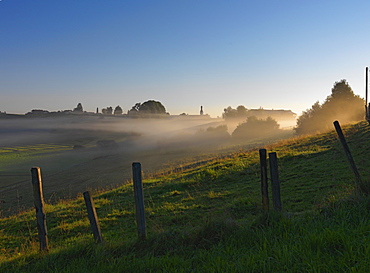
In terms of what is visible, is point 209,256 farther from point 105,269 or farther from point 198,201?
point 198,201

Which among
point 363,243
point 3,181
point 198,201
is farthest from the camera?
point 3,181

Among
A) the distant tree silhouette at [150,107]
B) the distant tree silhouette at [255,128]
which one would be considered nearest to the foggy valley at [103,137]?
the distant tree silhouette at [255,128]

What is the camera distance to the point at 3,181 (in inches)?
1492

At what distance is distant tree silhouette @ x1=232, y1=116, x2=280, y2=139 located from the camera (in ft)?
289

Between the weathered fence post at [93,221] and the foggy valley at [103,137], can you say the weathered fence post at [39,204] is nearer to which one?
the weathered fence post at [93,221]

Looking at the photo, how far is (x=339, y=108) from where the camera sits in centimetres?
4828

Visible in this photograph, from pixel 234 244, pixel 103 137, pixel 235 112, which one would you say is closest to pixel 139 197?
pixel 234 244

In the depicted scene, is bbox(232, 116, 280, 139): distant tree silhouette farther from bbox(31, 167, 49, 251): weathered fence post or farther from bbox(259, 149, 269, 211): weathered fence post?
bbox(31, 167, 49, 251): weathered fence post

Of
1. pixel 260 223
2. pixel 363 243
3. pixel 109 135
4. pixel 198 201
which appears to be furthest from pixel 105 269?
pixel 109 135

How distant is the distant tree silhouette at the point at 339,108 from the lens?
47.5 meters

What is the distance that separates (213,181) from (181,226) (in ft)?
22.9

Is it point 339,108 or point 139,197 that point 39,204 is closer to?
point 139,197

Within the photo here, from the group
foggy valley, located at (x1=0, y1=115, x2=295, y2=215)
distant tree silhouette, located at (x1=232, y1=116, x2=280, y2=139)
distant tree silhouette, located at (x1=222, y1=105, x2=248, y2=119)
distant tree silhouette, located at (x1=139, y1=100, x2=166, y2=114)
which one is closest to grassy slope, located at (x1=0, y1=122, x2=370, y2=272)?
foggy valley, located at (x1=0, y1=115, x2=295, y2=215)

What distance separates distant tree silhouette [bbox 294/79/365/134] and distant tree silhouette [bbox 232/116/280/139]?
3544 centimetres
